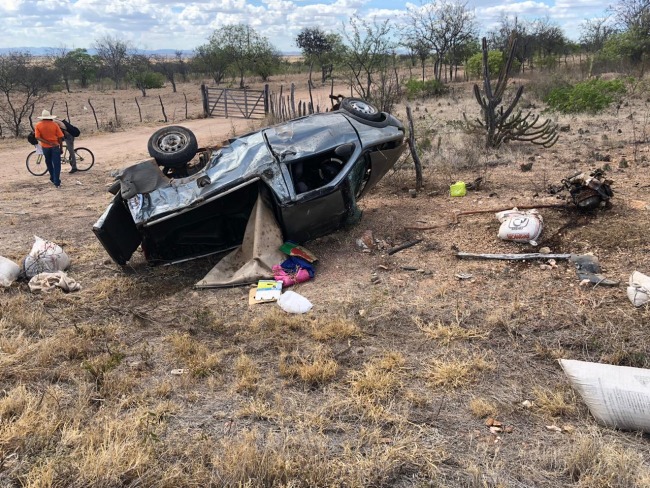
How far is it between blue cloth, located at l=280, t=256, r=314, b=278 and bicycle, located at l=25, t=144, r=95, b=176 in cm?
896

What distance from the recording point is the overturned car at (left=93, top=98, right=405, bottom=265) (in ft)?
18.4

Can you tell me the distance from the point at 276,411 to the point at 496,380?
1707 millimetres

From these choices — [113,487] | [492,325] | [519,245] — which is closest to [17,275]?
[113,487]

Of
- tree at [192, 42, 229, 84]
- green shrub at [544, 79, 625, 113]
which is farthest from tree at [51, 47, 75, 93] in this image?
green shrub at [544, 79, 625, 113]

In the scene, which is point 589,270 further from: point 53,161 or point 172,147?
point 53,161

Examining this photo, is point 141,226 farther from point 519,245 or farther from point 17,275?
point 519,245

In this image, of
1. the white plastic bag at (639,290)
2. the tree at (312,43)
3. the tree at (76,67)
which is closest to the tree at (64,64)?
the tree at (76,67)

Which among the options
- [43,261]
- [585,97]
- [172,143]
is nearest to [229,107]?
[585,97]

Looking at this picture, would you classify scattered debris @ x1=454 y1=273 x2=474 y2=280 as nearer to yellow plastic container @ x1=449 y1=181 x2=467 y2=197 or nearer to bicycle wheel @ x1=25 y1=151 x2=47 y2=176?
yellow plastic container @ x1=449 y1=181 x2=467 y2=197

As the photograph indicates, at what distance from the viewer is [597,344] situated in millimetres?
4109

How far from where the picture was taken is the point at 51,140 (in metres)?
10.8

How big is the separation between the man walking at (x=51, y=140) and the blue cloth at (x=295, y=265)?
771cm

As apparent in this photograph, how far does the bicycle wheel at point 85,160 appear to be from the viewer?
12.9 metres

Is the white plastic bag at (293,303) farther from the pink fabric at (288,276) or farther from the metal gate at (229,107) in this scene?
the metal gate at (229,107)
